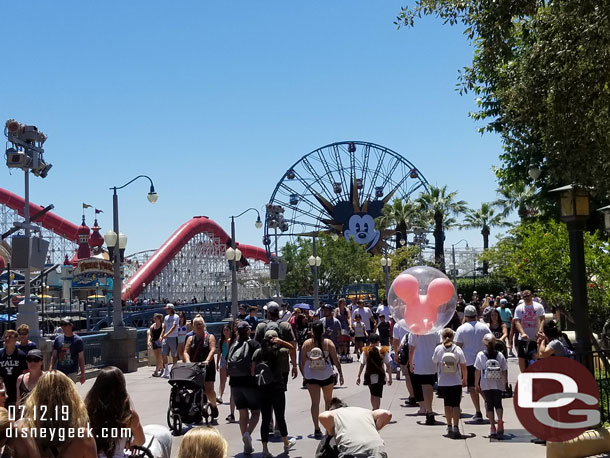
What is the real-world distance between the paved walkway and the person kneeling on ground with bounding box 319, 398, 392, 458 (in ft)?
10.3

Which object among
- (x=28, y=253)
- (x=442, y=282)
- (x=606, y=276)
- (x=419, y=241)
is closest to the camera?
(x=442, y=282)

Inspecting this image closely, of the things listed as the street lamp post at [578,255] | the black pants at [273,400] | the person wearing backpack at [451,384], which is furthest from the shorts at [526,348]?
the black pants at [273,400]

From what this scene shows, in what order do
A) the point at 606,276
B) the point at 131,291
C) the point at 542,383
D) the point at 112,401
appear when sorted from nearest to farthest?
the point at 112,401 → the point at 542,383 → the point at 606,276 → the point at 131,291

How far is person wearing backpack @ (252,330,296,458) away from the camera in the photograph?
992cm

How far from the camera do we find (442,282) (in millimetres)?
11953

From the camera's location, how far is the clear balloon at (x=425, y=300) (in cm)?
1193

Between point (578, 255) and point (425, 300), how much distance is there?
2.83 metres

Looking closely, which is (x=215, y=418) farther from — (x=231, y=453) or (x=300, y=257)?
(x=300, y=257)

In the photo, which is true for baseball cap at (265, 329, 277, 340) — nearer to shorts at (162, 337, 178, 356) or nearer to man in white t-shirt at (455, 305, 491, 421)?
man in white t-shirt at (455, 305, 491, 421)

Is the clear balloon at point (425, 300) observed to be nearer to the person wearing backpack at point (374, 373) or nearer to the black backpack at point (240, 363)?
the person wearing backpack at point (374, 373)

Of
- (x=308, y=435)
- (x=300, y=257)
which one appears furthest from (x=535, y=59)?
(x=300, y=257)

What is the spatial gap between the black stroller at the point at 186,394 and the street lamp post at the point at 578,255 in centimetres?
537

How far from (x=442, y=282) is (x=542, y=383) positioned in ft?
13.4

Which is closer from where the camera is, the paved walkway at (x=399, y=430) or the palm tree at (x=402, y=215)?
the paved walkway at (x=399, y=430)
